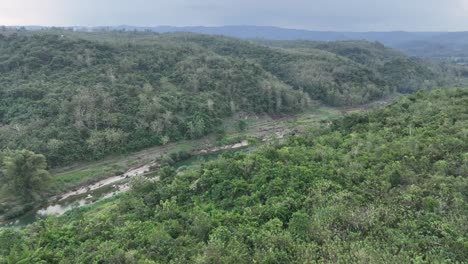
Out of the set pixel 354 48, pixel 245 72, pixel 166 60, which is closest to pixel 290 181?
pixel 245 72

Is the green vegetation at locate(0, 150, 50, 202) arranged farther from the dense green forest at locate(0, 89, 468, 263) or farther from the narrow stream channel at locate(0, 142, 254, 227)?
the dense green forest at locate(0, 89, 468, 263)

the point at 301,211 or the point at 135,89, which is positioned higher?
the point at 135,89

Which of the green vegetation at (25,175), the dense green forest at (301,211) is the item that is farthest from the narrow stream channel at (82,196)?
the dense green forest at (301,211)

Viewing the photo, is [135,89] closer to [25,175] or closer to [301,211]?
[25,175]

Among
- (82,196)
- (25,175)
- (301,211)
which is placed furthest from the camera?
(82,196)

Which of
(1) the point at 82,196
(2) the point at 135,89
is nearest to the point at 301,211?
(1) the point at 82,196

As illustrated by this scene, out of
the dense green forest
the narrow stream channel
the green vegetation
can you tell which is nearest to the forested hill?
the narrow stream channel
